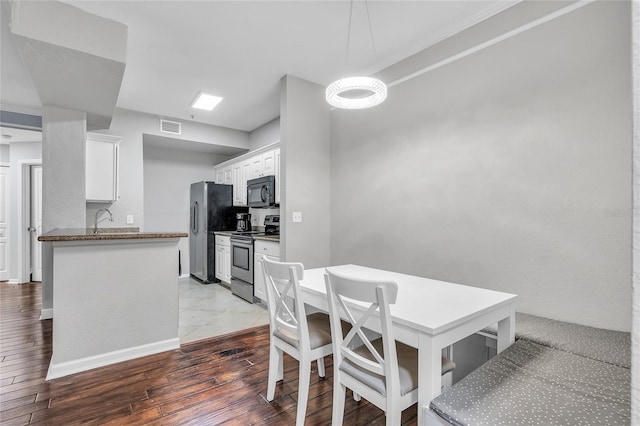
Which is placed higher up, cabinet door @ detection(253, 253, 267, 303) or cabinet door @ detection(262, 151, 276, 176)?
cabinet door @ detection(262, 151, 276, 176)

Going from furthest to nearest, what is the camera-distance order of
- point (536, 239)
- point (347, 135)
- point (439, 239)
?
point (347, 135) → point (439, 239) → point (536, 239)

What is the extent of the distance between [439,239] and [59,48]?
3339mm

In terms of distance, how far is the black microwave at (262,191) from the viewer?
424cm

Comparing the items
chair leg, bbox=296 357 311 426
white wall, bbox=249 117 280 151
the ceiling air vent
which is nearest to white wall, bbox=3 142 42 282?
the ceiling air vent

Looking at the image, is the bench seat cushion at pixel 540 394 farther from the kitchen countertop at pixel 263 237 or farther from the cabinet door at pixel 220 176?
the cabinet door at pixel 220 176

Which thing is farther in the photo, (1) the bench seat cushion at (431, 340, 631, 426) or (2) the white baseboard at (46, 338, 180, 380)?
(2) the white baseboard at (46, 338, 180, 380)

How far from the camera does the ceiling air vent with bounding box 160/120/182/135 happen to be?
4.67 meters

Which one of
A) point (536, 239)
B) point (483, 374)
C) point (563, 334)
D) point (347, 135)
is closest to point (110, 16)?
point (347, 135)

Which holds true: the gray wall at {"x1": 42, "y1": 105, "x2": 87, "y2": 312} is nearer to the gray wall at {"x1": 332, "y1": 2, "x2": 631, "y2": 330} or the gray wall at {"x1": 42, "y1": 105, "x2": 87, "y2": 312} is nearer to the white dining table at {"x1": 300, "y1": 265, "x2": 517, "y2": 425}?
the white dining table at {"x1": 300, "y1": 265, "x2": 517, "y2": 425}

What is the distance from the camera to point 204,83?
11.8 ft

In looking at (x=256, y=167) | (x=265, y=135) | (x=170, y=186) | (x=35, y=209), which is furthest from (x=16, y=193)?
(x=265, y=135)

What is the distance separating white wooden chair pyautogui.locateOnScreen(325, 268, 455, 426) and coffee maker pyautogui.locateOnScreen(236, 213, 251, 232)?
3.96 meters

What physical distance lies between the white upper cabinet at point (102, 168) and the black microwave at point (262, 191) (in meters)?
1.84

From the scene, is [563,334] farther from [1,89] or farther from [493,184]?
[1,89]
